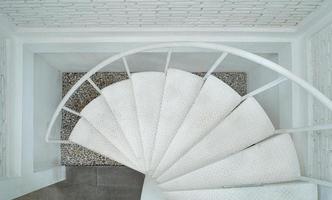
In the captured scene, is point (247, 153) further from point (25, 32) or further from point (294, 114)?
point (25, 32)

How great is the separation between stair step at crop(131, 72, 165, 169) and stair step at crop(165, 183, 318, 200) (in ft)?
1.07

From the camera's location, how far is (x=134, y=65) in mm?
3082

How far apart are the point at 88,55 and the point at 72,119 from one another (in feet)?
3.02

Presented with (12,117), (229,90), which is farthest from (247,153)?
(12,117)

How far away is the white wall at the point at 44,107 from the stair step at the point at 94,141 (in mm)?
523

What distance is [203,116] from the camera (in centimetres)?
223

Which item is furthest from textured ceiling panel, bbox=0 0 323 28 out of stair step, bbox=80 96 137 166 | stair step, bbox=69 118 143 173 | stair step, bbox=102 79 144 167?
stair step, bbox=69 118 143 173

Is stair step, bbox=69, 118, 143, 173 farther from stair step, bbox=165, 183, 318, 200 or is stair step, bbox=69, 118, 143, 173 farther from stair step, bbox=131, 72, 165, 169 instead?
stair step, bbox=165, 183, 318, 200

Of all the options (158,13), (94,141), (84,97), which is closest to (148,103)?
(94,141)

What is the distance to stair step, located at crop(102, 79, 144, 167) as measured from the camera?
2.29 m

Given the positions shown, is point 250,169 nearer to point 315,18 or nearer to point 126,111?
point 126,111

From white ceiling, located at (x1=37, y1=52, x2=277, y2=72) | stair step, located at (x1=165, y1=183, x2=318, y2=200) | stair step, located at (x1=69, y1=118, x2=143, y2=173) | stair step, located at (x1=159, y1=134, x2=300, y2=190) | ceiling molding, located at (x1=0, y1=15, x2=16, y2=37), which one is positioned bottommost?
stair step, located at (x1=165, y1=183, x2=318, y2=200)

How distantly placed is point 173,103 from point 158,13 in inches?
21.1

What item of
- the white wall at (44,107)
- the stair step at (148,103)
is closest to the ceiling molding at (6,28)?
the white wall at (44,107)
